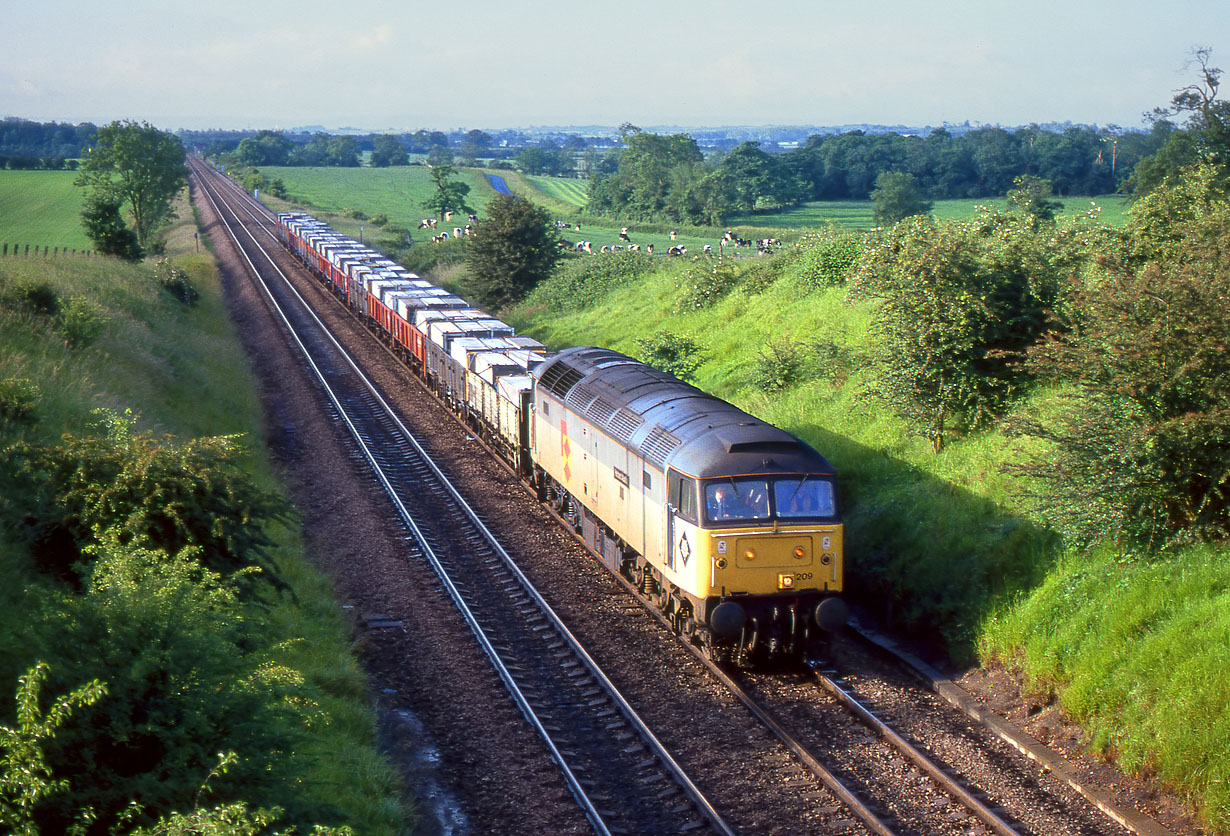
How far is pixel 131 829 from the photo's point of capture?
25.2 feet

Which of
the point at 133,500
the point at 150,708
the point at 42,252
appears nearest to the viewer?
the point at 150,708

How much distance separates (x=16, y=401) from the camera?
1512 cm

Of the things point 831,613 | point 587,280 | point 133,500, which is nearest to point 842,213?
point 587,280

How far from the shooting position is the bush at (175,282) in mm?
44562

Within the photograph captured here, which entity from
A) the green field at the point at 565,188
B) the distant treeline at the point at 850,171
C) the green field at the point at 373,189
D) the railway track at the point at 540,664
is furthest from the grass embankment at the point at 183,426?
the green field at the point at 565,188

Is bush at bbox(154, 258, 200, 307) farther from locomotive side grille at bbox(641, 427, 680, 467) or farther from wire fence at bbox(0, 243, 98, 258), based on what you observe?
locomotive side grille at bbox(641, 427, 680, 467)

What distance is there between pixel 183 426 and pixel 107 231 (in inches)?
1236

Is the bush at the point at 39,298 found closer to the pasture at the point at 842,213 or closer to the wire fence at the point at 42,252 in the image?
the wire fence at the point at 42,252

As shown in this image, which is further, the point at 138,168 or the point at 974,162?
the point at 974,162

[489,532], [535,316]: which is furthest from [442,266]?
[489,532]

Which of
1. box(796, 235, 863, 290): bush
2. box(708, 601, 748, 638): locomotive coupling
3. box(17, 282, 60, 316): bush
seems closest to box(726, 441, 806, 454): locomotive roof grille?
box(708, 601, 748, 638): locomotive coupling

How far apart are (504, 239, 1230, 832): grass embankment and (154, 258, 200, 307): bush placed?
28584mm

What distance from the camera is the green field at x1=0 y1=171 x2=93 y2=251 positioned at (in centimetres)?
6792

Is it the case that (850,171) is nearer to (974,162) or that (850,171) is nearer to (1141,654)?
Answer: (974,162)
